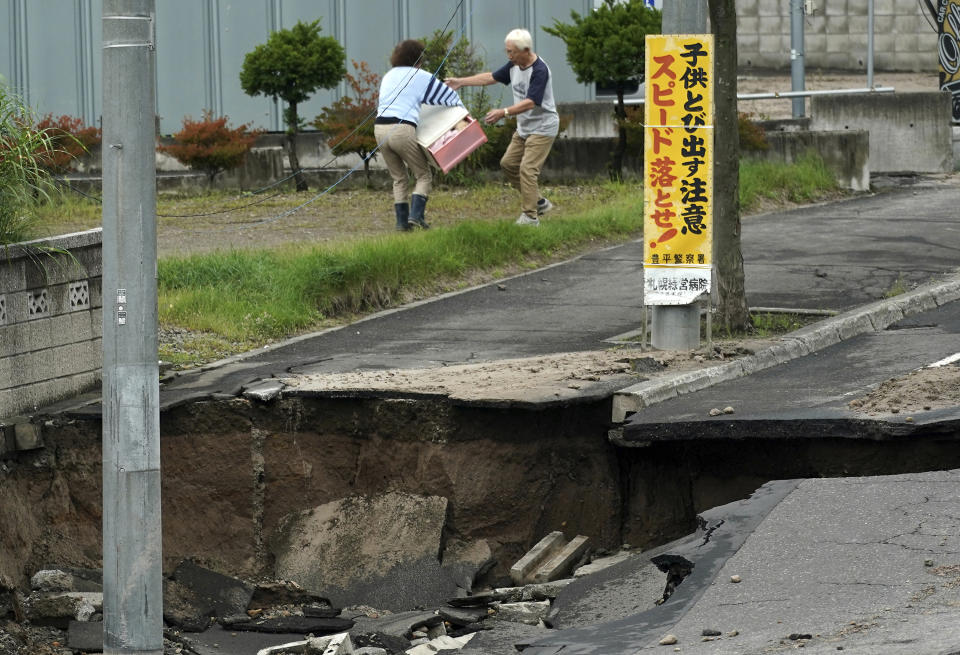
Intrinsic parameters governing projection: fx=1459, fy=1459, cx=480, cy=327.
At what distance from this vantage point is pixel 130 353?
6.19m

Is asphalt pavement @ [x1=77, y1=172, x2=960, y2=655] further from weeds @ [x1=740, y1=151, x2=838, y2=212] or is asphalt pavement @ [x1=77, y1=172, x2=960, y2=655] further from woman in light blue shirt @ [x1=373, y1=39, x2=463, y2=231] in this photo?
woman in light blue shirt @ [x1=373, y1=39, x2=463, y2=231]

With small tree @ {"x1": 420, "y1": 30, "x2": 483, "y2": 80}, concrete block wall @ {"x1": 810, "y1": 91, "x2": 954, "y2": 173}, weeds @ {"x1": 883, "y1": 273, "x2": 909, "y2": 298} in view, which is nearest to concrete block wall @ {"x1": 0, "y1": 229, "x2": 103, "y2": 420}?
weeds @ {"x1": 883, "y1": 273, "x2": 909, "y2": 298}

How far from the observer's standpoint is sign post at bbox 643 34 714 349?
9.30 metres

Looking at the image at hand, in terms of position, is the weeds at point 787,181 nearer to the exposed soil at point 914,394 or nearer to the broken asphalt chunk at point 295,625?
the exposed soil at point 914,394

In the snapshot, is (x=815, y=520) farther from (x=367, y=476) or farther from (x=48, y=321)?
(x=48, y=321)

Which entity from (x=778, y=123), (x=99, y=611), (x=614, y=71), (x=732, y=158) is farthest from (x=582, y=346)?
(x=778, y=123)

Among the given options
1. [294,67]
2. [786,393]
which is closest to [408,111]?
[294,67]

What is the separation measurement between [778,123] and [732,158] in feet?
33.1

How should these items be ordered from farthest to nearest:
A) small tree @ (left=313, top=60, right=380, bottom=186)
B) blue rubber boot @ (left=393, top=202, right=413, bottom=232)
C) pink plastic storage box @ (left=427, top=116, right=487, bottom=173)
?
small tree @ (left=313, top=60, right=380, bottom=186)
blue rubber boot @ (left=393, top=202, right=413, bottom=232)
pink plastic storage box @ (left=427, top=116, right=487, bottom=173)

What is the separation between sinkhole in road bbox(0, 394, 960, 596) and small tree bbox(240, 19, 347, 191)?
410 inches

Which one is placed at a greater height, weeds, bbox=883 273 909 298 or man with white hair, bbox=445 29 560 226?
man with white hair, bbox=445 29 560 226

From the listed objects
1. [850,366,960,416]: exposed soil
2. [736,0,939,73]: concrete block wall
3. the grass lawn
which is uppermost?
[736,0,939,73]: concrete block wall

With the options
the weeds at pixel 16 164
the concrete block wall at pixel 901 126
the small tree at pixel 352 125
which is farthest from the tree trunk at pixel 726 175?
the concrete block wall at pixel 901 126

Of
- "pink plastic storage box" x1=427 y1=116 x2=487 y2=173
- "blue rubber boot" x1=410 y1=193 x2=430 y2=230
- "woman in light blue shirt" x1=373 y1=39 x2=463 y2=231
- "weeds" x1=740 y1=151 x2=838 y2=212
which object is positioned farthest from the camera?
"weeds" x1=740 y1=151 x2=838 y2=212
